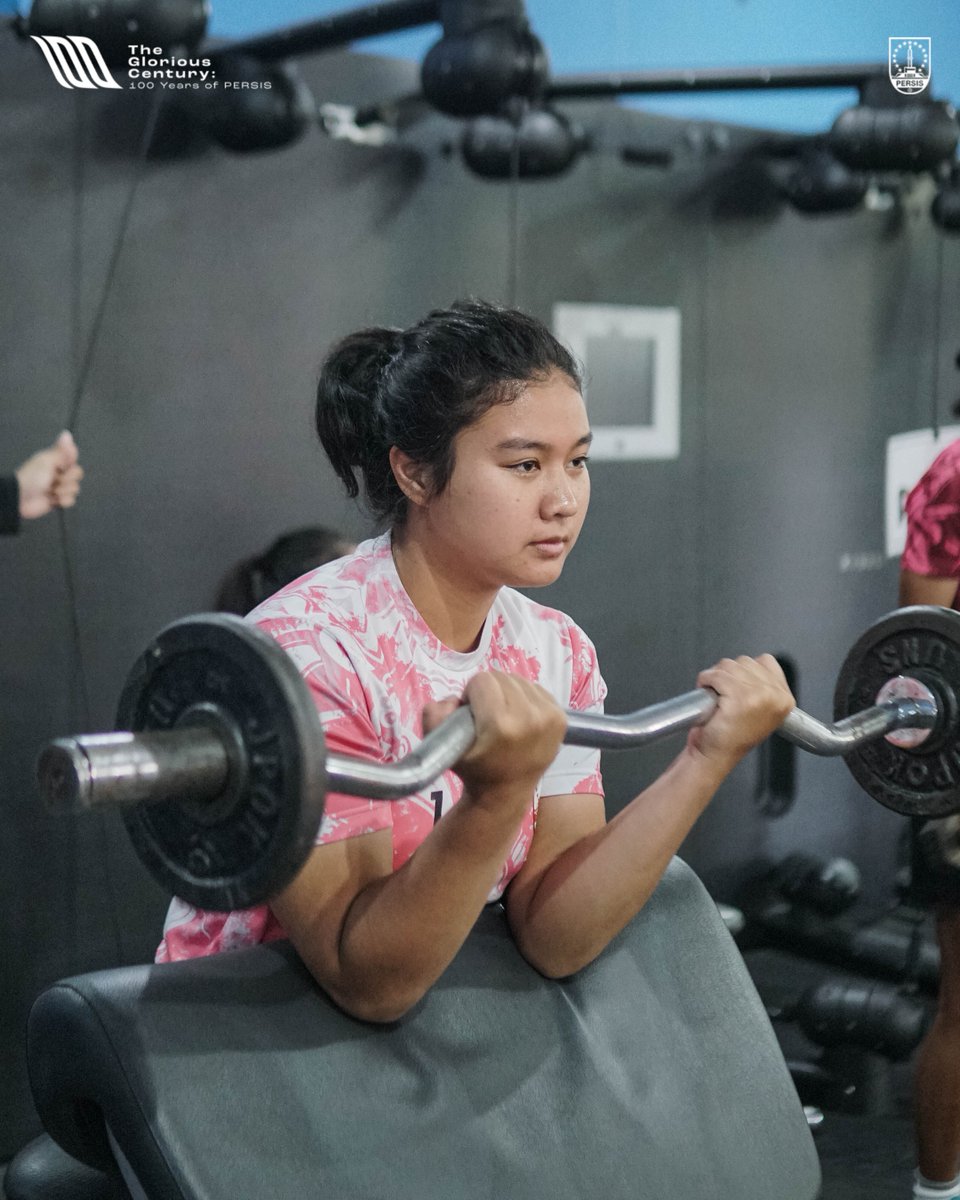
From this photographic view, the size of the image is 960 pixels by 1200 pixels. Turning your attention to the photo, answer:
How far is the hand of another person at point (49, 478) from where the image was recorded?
2.72 metres

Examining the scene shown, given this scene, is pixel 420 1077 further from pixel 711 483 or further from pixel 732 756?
pixel 711 483

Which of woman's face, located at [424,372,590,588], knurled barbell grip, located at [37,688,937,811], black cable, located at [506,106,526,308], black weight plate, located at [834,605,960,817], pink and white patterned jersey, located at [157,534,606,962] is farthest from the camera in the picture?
black cable, located at [506,106,526,308]

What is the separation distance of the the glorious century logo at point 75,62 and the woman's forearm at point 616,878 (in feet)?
6.12

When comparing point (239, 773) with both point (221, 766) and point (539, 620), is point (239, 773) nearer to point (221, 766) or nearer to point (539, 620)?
point (221, 766)

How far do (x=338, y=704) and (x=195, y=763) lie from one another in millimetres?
350

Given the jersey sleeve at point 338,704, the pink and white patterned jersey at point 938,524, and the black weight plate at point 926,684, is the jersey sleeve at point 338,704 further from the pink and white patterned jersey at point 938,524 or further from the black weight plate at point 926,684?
the pink and white patterned jersey at point 938,524

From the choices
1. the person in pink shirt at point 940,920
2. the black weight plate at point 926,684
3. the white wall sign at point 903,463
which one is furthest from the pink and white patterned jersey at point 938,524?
the white wall sign at point 903,463

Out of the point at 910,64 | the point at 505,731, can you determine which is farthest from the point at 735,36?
the point at 505,731

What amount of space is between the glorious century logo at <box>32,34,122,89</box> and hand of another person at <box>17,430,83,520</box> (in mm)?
669

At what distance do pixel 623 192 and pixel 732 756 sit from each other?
2.78 m

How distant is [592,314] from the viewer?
3795mm

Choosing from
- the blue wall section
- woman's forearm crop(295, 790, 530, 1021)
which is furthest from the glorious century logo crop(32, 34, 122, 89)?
woman's forearm crop(295, 790, 530, 1021)

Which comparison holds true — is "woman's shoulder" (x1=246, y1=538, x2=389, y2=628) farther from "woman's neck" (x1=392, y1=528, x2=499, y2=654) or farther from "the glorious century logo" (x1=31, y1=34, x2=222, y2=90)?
"the glorious century logo" (x1=31, y1=34, x2=222, y2=90)

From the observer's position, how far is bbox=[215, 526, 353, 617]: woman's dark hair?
9.55 ft
